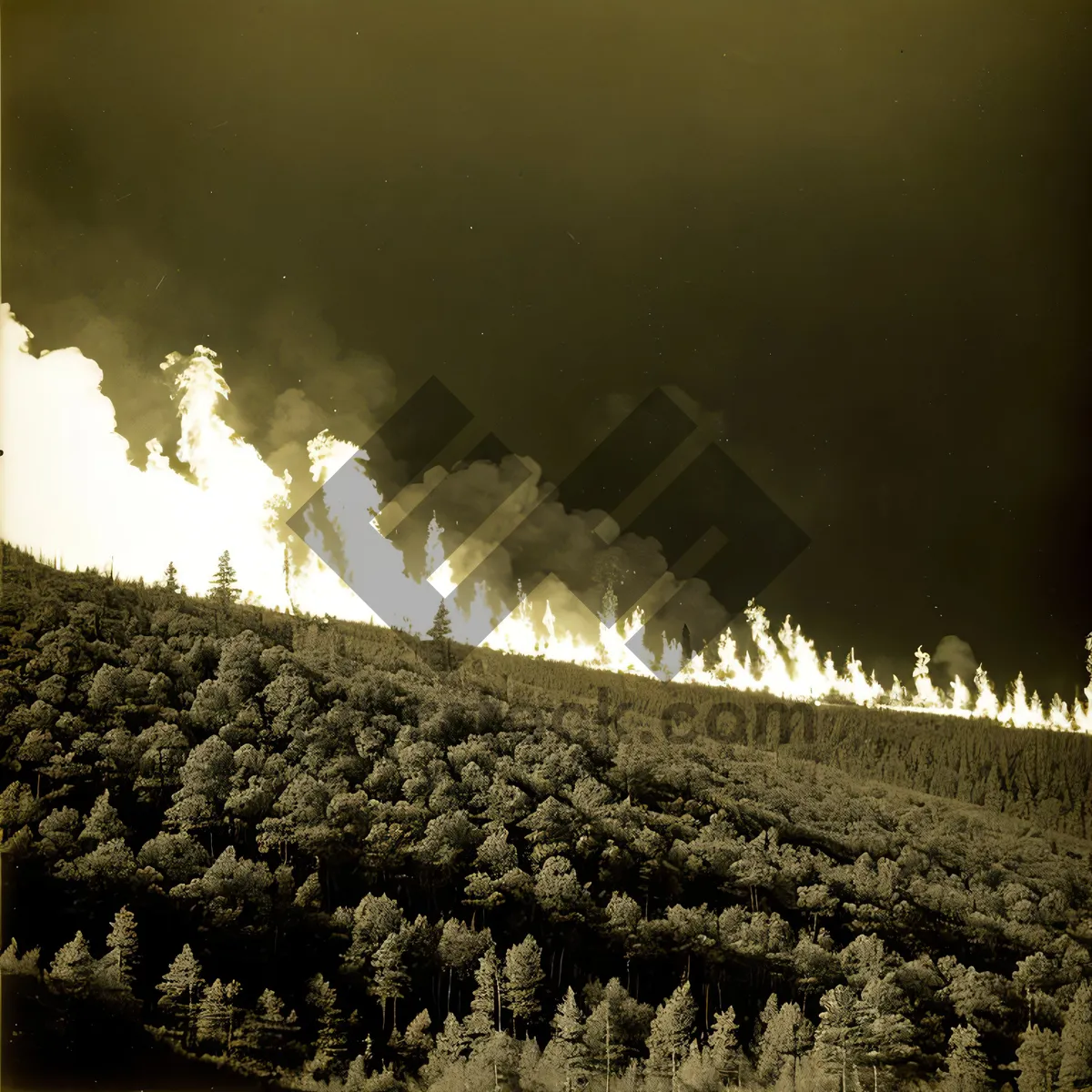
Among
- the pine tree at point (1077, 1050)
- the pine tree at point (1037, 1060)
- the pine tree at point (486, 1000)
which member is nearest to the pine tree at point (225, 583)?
the pine tree at point (486, 1000)

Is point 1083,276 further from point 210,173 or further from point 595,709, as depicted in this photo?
point 210,173

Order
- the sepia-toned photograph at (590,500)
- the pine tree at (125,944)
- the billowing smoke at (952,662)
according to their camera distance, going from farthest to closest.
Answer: the billowing smoke at (952,662) → the sepia-toned photograph at (590,500) → the pine tree at (125,944)

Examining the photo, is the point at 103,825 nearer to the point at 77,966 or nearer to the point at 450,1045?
the point at 77,966

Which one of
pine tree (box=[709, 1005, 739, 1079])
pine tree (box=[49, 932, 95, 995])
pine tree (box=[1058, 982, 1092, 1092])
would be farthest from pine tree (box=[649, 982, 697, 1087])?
pine tree (box=[49, 932, 95, 995])

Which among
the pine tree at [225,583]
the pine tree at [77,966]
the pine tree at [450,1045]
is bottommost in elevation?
the pine tree at [450,1045]

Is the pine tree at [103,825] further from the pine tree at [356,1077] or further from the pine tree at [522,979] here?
the pine tree at [522,979]

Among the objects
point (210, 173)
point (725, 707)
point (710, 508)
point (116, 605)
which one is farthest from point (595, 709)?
point (210, 173)
